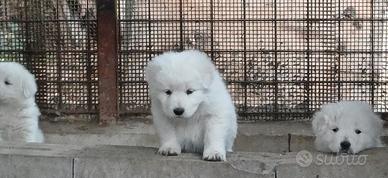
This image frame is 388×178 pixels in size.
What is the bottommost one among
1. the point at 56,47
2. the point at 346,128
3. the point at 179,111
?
the point at 346,128

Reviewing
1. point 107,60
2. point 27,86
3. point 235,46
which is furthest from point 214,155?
point 107,60

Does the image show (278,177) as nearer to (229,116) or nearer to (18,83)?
(229,116)

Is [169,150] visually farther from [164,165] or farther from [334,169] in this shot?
[334,169]

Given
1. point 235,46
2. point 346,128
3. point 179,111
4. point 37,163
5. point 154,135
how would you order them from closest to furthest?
point 179,111
point 37,163
point 346,128
point 154,135
point 235,46

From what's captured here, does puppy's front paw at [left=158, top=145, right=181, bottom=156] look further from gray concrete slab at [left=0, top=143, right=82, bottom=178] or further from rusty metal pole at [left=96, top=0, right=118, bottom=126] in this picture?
rusty metal pole at [left=96, top=0, right=118, bottom=126]

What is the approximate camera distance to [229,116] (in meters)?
6.12

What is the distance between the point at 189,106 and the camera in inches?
222

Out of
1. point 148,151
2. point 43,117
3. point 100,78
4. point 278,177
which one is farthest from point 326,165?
point 43,117

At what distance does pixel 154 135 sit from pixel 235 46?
4.67 feet

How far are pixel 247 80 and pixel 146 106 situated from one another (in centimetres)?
126

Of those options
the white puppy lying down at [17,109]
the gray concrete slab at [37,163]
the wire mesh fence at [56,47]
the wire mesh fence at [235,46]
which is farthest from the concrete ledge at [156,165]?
the wire mesh fence at [56,47]

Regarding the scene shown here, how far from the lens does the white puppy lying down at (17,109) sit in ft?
25.8

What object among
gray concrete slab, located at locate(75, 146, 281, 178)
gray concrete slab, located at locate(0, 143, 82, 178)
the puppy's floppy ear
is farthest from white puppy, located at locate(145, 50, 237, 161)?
the puppy's floppy ear

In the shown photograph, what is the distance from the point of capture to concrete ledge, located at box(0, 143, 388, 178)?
224 inches
